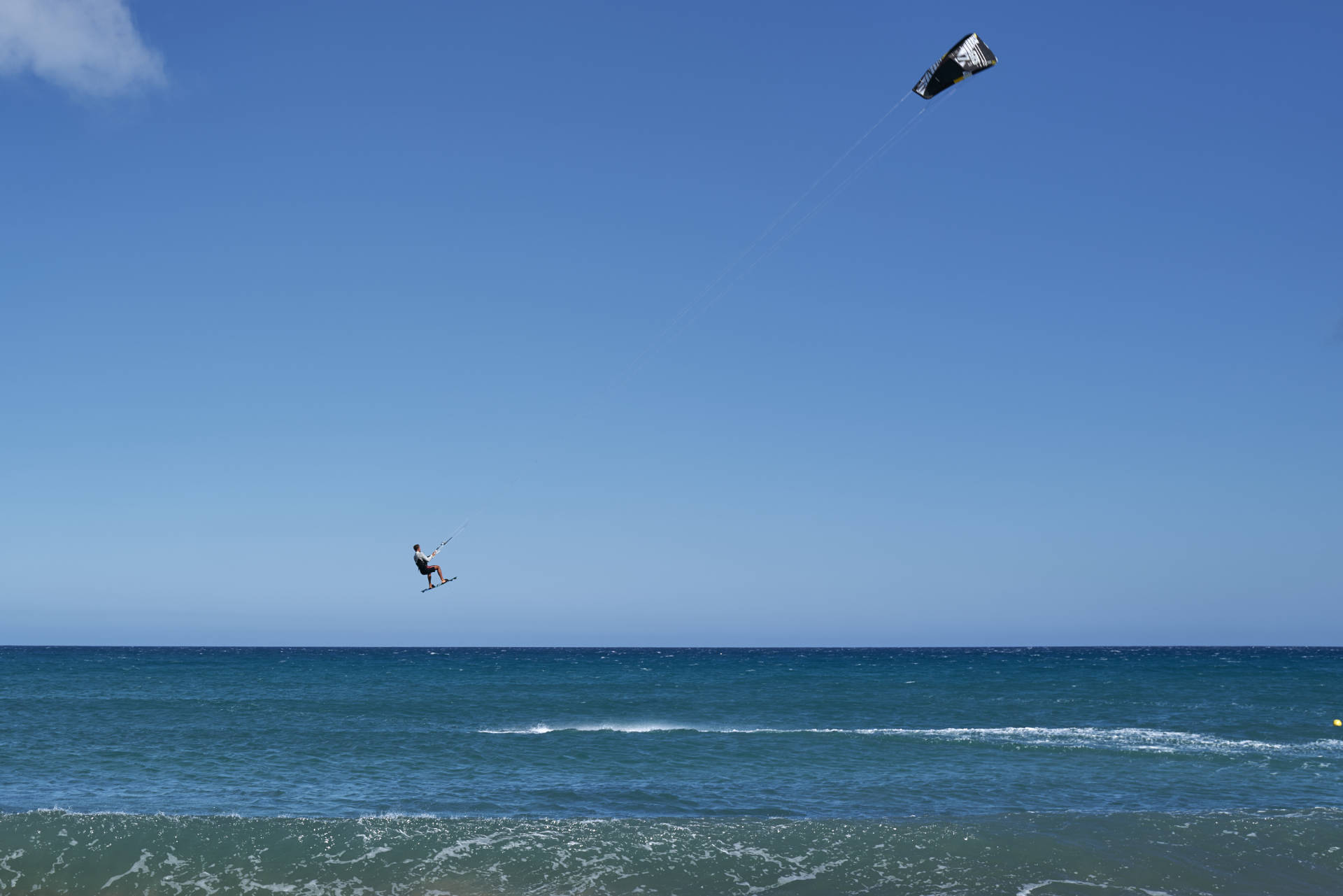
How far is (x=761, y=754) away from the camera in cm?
2811

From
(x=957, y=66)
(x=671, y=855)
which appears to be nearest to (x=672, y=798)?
(x=671, y=855)

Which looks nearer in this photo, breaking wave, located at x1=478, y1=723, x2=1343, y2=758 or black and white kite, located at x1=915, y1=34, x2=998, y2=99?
black and white kite, located at x1=915, y1=34, x2=998, y2=99

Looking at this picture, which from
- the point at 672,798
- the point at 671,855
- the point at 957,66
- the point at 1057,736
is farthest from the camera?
the point at 1057,736

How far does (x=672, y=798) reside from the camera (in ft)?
71.6

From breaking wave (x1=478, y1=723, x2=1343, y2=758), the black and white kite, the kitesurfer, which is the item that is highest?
the black and white kite

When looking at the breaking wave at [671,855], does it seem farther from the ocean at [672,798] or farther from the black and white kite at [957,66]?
the black and white kite at [957,66]

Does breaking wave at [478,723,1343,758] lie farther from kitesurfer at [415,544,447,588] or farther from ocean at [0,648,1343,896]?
kitesurfer at [415,544,447,588]

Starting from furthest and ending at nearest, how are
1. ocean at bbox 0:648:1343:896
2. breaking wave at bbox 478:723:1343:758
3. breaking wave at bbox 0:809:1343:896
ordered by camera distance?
breaking wave at bbox 478:723:1343:758 → ocean at bbox 0:648:1343:896 → breaking wave at bbox 0:809:1343:896

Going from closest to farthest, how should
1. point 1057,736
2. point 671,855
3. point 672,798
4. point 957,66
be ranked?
point 957,66
point 671,855
point 672,798
point 1057,736

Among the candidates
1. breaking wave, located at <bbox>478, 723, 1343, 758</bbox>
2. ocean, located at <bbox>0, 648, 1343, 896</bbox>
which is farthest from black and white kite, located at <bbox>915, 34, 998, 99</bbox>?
breaking wave, located at <bbox>478, 723, 1343, 758</bbox>

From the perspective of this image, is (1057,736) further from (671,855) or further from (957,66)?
(957,66)

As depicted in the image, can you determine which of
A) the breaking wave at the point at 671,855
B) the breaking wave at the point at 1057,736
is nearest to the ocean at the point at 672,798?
the breaking wave at the point at 671,855

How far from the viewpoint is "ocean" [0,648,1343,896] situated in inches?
625

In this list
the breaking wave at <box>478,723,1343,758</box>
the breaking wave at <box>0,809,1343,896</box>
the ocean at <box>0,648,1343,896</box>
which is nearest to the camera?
the breaking wave at <box>0,809,1343,896</box>
